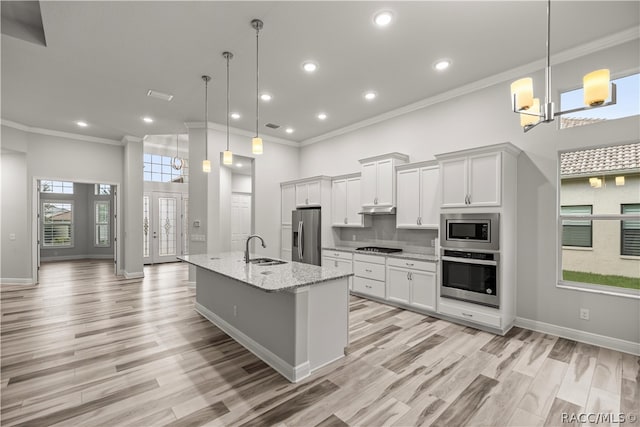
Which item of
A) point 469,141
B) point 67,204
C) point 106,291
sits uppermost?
point 469,141

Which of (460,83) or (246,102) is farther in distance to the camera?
(246,102)

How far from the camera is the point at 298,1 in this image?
2613 millimetres

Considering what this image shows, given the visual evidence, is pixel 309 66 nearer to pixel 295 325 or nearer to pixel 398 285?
pixel 295 325

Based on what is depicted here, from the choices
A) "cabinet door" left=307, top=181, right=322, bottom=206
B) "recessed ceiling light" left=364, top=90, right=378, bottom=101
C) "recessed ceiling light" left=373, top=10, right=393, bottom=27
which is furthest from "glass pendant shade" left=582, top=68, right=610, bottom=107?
"cabinet door" left=307, top=181, right=322, bottom=206

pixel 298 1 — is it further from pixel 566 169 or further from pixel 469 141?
pixel 566 169

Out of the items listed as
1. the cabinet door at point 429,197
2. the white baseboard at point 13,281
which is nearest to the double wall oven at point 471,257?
the cabinet door at point 429,197

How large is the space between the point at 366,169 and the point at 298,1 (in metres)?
3.04

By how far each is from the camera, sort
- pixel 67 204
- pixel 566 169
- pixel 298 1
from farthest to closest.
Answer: pixel 67 204 < pixel 566 169 < pixel 298 1

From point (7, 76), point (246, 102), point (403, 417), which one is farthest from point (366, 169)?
point (7, 76)

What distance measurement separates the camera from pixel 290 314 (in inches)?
102

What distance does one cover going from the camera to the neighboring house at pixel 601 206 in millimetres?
3139

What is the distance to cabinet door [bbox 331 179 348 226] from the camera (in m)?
5.76

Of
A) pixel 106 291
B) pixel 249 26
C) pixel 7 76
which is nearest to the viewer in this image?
pixel 249 26

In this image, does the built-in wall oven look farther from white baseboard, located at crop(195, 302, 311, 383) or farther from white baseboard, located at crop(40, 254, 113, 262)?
white baseboard, located at crop(40, 254, 113, 262)
